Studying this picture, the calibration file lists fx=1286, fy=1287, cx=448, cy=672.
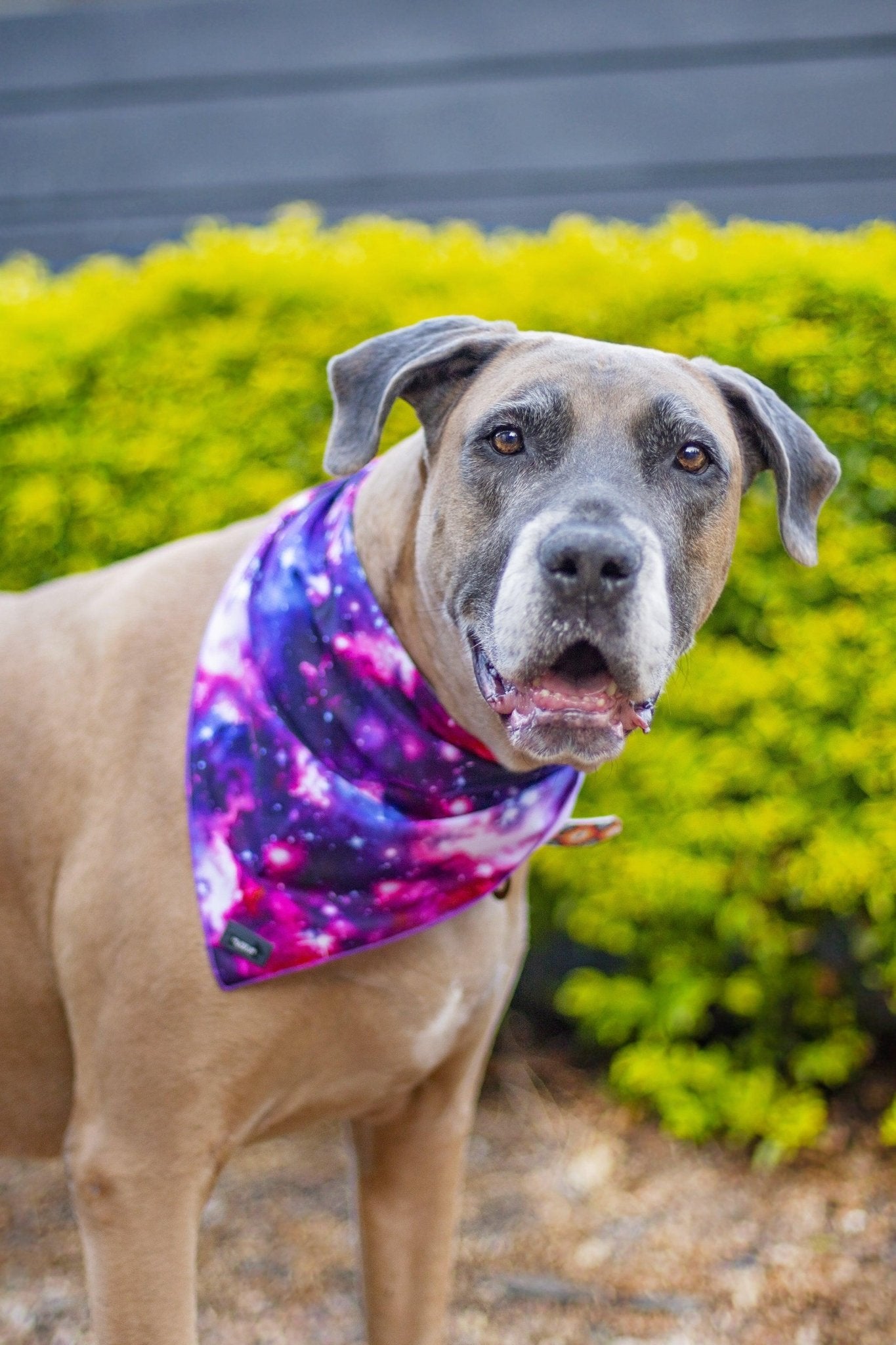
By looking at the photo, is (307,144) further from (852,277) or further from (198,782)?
(198,782)

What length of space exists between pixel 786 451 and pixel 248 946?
1.22 metres

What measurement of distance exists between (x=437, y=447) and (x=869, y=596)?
157cm

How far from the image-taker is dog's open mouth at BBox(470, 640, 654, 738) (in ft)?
6.26

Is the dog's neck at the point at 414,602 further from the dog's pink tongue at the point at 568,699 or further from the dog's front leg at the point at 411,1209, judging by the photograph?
the dog's front leg at the point at 411,1209

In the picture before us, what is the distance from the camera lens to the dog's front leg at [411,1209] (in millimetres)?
2506

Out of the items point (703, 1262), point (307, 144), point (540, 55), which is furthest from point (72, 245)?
point (703, 1262)

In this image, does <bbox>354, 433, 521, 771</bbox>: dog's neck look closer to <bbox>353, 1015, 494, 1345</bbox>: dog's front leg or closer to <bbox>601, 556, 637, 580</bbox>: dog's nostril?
<bbox>601, 556, 637, 580</bbox>: dog's nostril

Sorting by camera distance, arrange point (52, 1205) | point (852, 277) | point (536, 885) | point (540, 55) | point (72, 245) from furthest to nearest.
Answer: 1. point (72, 245)
2. point (540, 55)
3. point (536, 885)
4. point (52, 1205)
5. point (852, 277)

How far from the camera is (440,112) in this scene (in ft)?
19.9

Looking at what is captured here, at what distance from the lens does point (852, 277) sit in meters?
3.21

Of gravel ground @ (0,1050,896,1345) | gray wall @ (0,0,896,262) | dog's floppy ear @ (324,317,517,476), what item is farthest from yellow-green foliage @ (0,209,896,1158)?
gray wall @ (0,0,896,262)

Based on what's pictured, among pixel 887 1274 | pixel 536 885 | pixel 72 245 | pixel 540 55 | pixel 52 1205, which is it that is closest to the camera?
pixel 887 1274

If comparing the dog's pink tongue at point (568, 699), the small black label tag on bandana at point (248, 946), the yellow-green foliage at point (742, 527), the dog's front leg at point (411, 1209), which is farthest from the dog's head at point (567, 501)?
the yellow-green foliage at point (742, 527)

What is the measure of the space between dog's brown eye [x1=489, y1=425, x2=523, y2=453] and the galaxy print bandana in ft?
1.05
